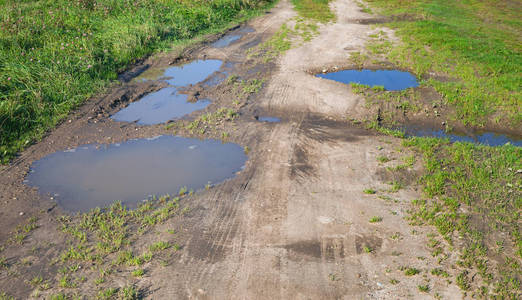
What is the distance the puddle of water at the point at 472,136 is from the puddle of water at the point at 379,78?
7.33ft

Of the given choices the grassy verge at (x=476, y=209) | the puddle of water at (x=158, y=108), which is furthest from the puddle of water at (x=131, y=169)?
the grassy verge at (x=476, y=209)

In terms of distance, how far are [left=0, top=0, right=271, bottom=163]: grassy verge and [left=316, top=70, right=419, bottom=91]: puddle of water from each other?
6.27 meters

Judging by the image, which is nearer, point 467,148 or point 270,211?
point 270,211

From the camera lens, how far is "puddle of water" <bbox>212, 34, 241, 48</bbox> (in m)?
14.1

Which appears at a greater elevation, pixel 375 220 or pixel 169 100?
pixel 169 100

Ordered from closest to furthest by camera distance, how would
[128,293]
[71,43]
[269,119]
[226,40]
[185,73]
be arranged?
[128,293]
[269,119]
[185,73]
[71,43]
[226,40]

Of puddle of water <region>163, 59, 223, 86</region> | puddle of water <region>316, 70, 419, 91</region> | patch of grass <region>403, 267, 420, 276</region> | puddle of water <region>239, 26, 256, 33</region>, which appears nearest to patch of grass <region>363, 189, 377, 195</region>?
patch of grass <region>403, 267, 420, 276</region>

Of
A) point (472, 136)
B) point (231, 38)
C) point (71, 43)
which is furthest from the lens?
point (231, 38)

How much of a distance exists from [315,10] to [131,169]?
49.0 ft

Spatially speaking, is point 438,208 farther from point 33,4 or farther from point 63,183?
point 33,4

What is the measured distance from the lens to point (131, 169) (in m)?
7.36

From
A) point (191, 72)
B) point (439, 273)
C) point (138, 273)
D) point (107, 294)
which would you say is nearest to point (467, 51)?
point (191, 72)

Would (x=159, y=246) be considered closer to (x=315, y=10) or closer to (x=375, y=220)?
(x=375, y=220)

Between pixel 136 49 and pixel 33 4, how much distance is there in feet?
23.6
